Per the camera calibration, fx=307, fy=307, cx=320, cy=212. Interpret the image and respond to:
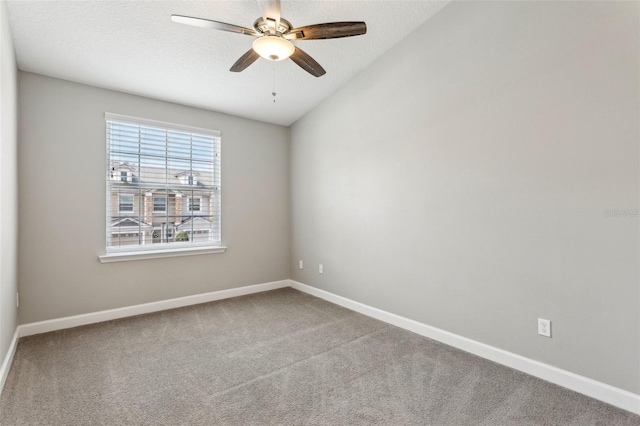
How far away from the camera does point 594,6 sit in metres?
1.97

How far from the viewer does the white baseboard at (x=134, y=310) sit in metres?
3.01

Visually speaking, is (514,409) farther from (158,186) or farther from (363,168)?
(158,186)

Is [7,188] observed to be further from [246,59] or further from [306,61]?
[306,61]

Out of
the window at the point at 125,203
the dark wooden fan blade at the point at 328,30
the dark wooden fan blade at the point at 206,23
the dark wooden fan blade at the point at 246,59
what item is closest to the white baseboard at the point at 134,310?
the window at the point at 125,203

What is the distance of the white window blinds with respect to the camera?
137 inches

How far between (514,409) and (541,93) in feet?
6.95

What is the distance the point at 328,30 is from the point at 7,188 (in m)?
2.66

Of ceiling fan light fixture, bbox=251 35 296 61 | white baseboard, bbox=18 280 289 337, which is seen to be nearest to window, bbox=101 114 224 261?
white baseboard, bbox=18 280 289 337

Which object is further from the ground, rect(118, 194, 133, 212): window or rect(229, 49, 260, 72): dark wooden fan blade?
rect(229, 49, 260, 72): dark wooden fan blade

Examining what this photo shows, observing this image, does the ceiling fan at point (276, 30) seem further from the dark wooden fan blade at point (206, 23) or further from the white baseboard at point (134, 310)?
the white baseboard at point (134, 310)

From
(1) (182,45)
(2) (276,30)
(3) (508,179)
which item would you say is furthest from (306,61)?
(3) (508,179)

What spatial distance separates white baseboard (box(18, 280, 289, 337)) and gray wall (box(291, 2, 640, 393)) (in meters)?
1.60

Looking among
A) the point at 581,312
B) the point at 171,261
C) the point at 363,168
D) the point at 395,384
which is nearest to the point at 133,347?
the point at 171,261

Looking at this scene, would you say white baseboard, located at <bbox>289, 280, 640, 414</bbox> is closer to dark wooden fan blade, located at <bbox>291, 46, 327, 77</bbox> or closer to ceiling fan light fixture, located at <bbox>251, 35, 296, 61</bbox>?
dark wooden fan blade, located at <bbox>291, 46, 327, 77</bbox>
